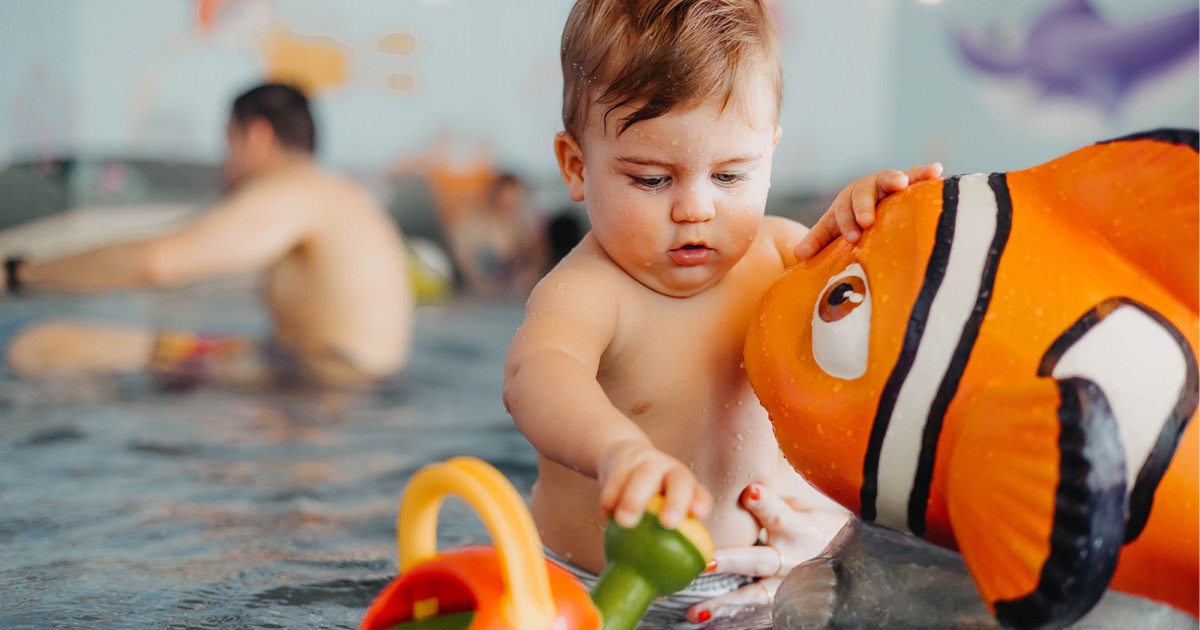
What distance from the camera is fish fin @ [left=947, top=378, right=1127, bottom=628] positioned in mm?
833

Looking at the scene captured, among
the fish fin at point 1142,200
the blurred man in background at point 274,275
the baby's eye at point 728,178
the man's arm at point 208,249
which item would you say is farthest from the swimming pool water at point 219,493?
the fish fin at point 1142,200

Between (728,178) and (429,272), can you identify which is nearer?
(728,178)

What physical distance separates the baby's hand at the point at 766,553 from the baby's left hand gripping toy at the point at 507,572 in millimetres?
427

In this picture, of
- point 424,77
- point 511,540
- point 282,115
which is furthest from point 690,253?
point 424,77

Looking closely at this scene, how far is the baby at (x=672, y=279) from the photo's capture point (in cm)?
119

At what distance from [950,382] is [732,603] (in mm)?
529

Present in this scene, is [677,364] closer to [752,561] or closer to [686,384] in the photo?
[686,384]

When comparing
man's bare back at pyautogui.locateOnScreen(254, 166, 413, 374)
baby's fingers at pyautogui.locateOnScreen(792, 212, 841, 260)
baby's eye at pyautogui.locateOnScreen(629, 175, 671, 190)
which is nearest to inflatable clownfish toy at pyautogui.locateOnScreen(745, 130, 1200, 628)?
baby's fingers at pyautogui.locateOnScreen(792, 212, 841, 260)

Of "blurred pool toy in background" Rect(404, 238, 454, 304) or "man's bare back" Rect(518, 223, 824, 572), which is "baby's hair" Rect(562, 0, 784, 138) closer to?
"man's bare back" Rect(518, 223, 824, 572)

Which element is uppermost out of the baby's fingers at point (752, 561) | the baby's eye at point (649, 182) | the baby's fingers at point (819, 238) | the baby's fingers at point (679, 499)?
the baby's eye at point (649, 182)

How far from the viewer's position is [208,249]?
3.19 metres

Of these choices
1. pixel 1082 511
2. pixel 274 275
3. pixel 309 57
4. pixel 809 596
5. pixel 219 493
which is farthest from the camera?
pixel 309 57

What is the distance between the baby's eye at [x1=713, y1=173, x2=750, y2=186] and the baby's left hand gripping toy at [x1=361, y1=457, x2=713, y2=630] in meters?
0.43

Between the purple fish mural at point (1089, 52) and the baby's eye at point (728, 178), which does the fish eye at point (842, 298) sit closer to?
the baby's eye at point (728, 178)
